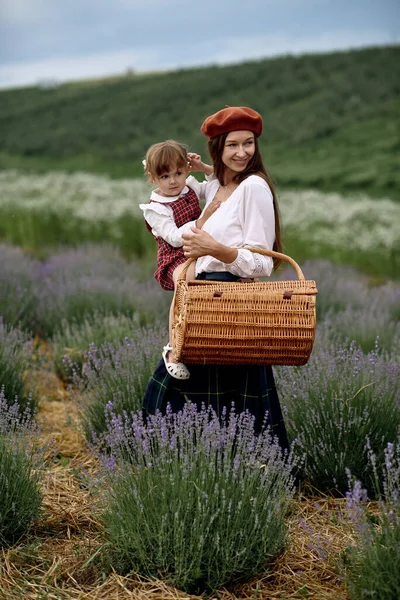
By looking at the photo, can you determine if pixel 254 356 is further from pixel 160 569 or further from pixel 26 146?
pixel 26 146

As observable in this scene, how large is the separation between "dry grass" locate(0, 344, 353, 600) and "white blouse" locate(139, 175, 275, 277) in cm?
100

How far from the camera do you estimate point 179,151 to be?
3.09m

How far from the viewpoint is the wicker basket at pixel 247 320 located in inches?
108

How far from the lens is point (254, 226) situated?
2975 mm

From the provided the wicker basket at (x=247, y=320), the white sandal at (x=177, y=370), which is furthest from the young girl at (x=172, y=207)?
the wicker basket at (x=247, y=320)

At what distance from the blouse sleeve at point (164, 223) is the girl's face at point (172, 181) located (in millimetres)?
70

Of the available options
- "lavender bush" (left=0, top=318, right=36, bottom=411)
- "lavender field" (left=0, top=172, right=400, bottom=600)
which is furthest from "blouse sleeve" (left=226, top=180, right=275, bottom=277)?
"lavender bush" (left=0, top=318, right=36, bottom=411)

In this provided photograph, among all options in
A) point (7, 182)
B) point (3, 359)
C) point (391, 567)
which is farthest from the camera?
point (7, 182)

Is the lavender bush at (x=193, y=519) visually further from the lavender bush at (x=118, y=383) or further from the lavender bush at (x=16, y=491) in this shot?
the lavender bush at (x=118, y=383)

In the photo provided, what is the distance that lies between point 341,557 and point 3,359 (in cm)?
240

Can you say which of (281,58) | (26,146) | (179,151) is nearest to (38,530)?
(179,151)

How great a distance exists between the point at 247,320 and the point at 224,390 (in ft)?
1.94

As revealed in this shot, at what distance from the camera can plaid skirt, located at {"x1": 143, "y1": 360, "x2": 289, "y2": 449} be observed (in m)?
3.19

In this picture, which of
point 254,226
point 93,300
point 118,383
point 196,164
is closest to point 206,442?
point 254,226
